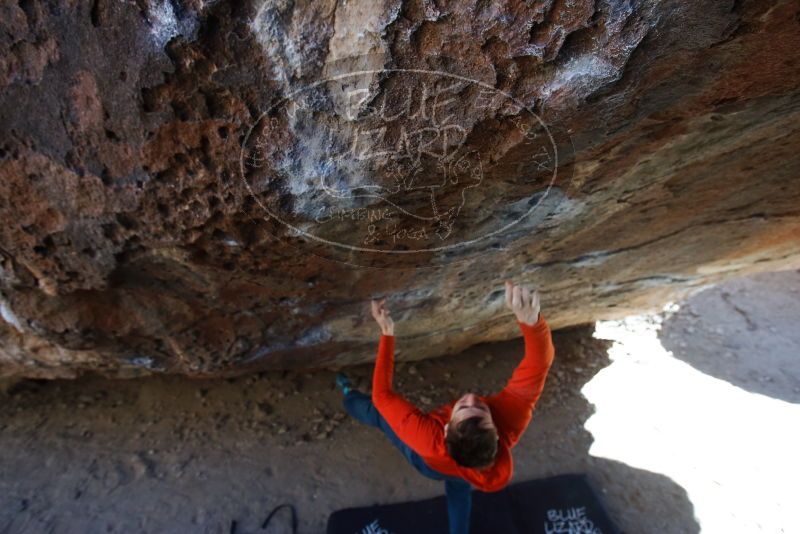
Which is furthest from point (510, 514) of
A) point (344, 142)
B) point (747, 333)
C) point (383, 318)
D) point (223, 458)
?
point (747, 333)

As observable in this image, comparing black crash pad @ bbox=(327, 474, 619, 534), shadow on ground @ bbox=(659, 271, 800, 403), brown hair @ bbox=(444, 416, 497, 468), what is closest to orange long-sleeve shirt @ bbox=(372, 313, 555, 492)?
brown hair @ bbox=(444, 416, 497, 468)

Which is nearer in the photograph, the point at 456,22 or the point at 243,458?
the point at 456,22

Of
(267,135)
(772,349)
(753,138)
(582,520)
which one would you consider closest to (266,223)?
(267,135)

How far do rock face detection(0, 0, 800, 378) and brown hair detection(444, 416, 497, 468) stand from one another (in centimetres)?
62

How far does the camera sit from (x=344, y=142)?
129cm

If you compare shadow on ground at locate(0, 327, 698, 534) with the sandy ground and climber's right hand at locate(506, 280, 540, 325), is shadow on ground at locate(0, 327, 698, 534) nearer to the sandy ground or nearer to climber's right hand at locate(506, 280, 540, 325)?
the sandy ground

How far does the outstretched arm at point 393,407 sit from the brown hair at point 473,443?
162 mm

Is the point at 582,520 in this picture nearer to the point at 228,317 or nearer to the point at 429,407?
the point at 429,407

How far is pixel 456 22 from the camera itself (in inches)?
43.4

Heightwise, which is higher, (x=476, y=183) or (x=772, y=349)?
(x=772, y=349)

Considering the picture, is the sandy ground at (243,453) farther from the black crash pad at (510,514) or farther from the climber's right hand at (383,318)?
the climber's right hand at (383,318)

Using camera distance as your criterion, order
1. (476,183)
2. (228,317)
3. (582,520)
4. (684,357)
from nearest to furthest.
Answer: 1. (476,183)
2. (228,317)
3. (582,520)
4. (684,357)

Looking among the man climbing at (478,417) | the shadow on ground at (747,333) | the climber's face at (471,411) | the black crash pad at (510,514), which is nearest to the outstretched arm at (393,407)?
the man climbing at (478,417)

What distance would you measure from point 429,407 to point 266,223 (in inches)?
79.8
